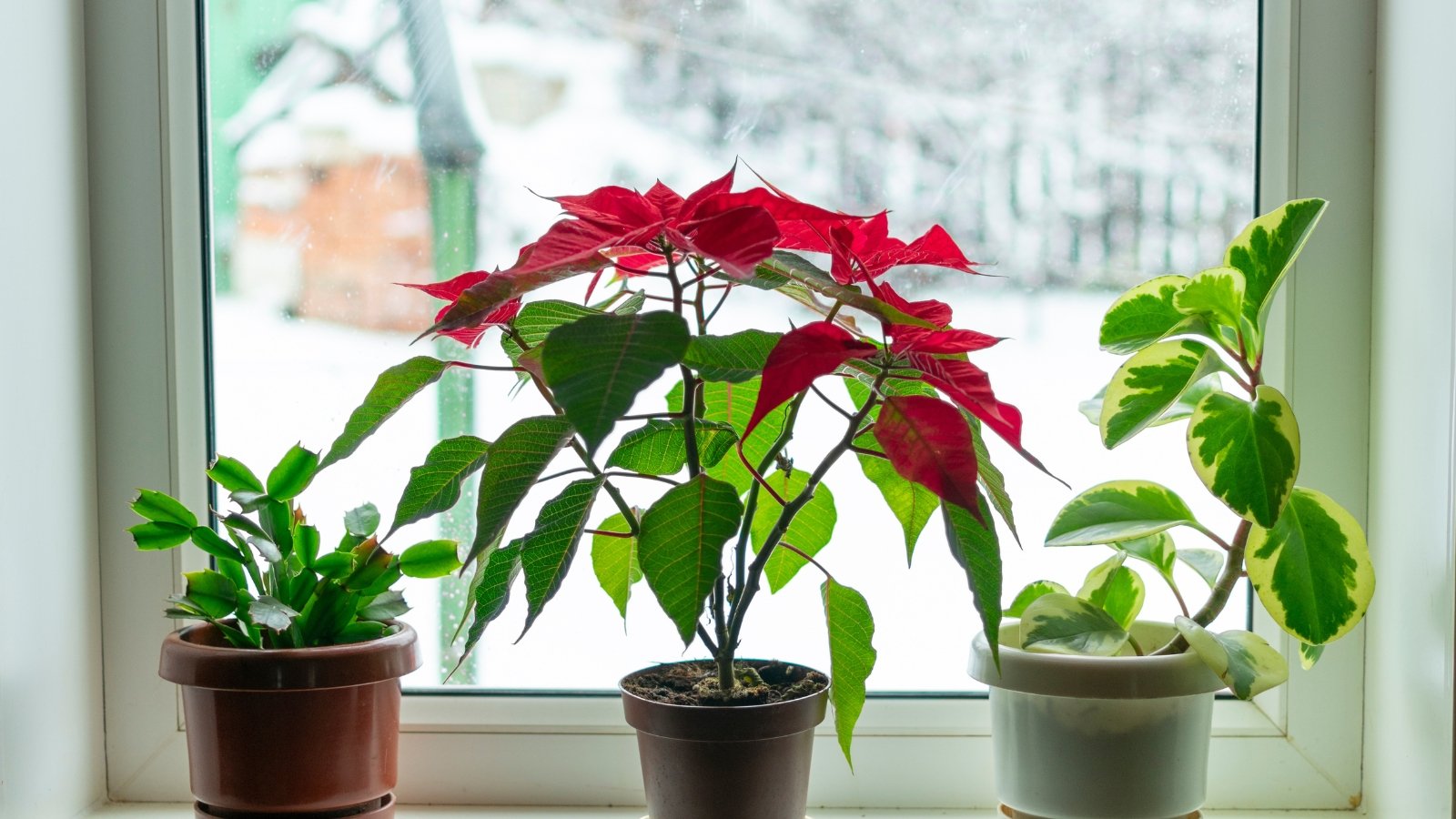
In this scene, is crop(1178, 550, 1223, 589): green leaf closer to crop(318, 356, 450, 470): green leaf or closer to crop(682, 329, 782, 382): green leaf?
crop(682, 329, 782, 382): green leaf

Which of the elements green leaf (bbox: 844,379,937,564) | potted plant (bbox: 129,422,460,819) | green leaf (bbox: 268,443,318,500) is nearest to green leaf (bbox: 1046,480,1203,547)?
green leaf (bbox: 844,379,937,564)

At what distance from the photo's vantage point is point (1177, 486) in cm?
112

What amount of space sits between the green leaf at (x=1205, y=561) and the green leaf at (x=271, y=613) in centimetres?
72

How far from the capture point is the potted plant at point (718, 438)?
2.12ft

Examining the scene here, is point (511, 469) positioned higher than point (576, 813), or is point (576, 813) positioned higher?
point (511, 469)

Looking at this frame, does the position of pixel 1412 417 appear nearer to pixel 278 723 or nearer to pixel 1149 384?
pixel 1149 384

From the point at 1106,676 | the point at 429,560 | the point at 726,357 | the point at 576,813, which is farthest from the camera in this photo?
the point at 576,813

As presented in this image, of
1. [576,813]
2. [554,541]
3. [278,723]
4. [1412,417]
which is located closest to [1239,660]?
[1412,417]

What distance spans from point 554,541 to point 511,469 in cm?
6

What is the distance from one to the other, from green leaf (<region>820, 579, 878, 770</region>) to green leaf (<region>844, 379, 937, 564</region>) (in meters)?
0.06

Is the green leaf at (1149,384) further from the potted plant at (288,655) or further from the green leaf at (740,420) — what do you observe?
the potted plant at (288,655)

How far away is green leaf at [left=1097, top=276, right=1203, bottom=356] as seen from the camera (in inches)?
34.0

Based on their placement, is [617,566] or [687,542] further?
[617,566]

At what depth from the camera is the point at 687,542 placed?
68 cm
